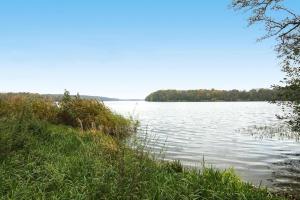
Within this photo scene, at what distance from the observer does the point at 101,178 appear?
37.9ft

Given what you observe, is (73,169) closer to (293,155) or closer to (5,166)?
(5,166)

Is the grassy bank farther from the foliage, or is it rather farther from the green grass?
the foliage

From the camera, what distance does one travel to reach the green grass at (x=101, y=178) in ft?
34.6

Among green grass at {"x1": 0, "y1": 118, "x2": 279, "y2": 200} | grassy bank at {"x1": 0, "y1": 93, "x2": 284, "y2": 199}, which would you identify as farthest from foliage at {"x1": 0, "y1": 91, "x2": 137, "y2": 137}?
green grass at {"x1": 0, "y1": 118, "x2": 279, "y2": 200}

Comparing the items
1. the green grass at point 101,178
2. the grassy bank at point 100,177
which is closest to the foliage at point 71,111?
the grassy bank at point 100,177

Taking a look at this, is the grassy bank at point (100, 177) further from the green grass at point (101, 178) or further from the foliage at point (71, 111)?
the foliage at point (71, 111)

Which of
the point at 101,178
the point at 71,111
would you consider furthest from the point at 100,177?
the point at 71,111

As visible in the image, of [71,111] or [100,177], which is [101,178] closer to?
[100,177]

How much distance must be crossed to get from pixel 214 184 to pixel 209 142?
820 inches

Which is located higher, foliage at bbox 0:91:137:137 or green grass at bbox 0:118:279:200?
foliage at bbox 0:91:137:137

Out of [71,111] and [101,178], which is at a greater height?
[71,111]

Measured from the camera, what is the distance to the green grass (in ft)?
34.6

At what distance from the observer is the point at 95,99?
113 ft

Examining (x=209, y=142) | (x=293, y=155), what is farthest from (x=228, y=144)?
(x=293, y=155)
